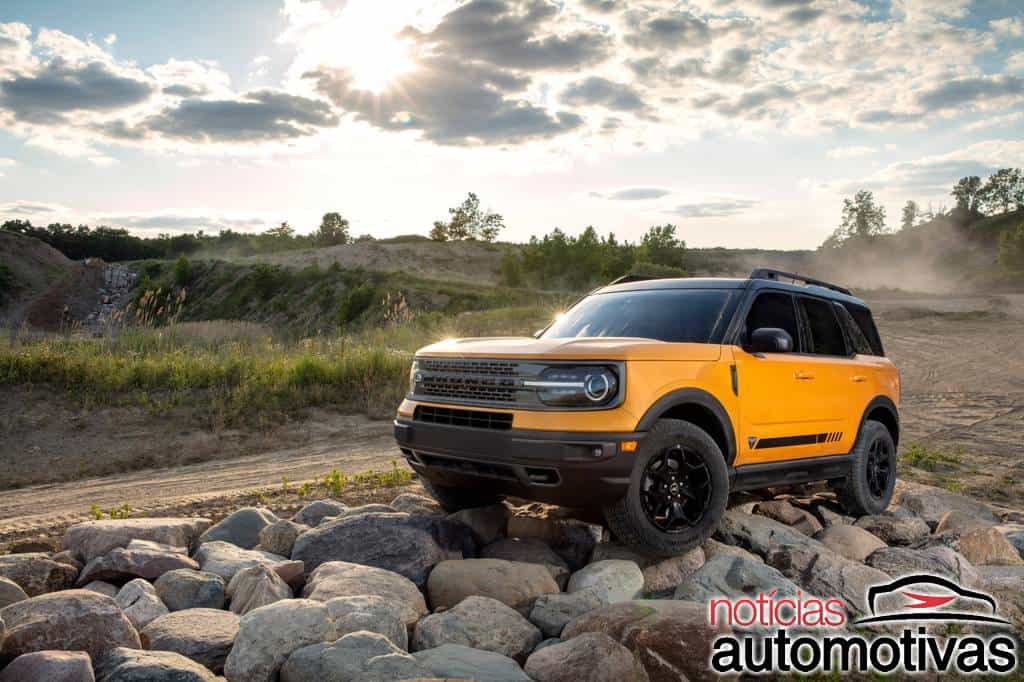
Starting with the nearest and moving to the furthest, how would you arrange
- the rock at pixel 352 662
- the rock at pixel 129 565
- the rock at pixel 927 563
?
the rock at pixel 352 662, the rock at pixel 129 565, the rock at pixel 927 563

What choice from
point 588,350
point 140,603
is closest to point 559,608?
point 588,350

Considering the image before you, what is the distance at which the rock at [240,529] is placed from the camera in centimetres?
689

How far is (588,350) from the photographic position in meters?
5.55

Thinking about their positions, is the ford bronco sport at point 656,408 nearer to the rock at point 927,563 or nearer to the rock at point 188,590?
the rock at point 927,563

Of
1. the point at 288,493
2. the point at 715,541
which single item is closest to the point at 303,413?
the point at 288,493

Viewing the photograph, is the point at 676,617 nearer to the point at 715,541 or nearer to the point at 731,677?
the point at 731,677

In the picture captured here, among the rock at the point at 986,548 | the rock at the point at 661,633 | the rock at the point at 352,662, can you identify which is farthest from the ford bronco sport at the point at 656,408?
the rock at the point at 352,662

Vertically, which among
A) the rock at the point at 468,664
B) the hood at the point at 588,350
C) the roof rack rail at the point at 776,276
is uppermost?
the roof rack rail at the point at 776,276

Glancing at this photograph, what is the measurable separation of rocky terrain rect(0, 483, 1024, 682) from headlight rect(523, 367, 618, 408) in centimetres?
127

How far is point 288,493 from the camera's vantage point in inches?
354

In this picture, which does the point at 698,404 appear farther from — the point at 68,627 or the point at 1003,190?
the point at 1003,190

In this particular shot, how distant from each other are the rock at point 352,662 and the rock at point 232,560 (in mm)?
1356

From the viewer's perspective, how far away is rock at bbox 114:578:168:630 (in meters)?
5.14

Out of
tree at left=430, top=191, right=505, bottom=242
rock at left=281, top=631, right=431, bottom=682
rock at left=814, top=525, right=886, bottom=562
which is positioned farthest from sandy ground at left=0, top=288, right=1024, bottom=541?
tree at left=430, top=191, right=505, bottom=242
